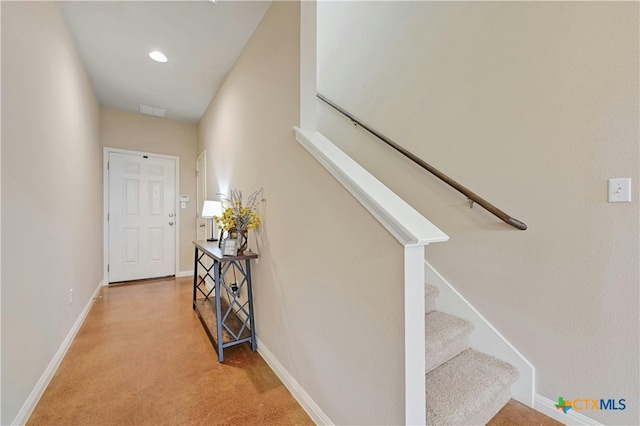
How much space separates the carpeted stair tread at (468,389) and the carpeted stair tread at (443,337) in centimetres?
5

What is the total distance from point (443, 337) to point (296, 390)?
898 mm

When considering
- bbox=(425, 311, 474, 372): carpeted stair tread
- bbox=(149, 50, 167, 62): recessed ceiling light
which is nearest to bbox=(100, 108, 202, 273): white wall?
bbox=(149, 50, 167, 62): recessed ceiling light

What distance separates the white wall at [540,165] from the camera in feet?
3.76

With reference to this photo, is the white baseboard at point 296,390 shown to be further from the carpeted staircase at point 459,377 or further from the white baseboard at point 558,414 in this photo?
the white baseboard at point 558,414

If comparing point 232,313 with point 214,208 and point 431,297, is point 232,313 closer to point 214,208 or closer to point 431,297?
point 214,208

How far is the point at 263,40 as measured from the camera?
2.09 metres

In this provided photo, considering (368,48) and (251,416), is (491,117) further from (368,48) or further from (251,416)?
(251,416)

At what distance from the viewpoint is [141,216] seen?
4.05m

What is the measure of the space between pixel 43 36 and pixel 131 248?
303 centimetres

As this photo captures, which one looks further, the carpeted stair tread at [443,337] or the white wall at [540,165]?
the carpeted stair tread at [443,337]

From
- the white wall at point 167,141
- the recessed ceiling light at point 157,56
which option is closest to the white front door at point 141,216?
the white wall at point 167,141

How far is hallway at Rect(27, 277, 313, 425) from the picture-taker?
140 cm

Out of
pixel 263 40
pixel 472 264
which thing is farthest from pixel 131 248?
pixel 472 264

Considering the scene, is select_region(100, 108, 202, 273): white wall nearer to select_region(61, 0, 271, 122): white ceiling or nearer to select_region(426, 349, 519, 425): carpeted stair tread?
select_region(61, 0, 271, 122): white ceiling
